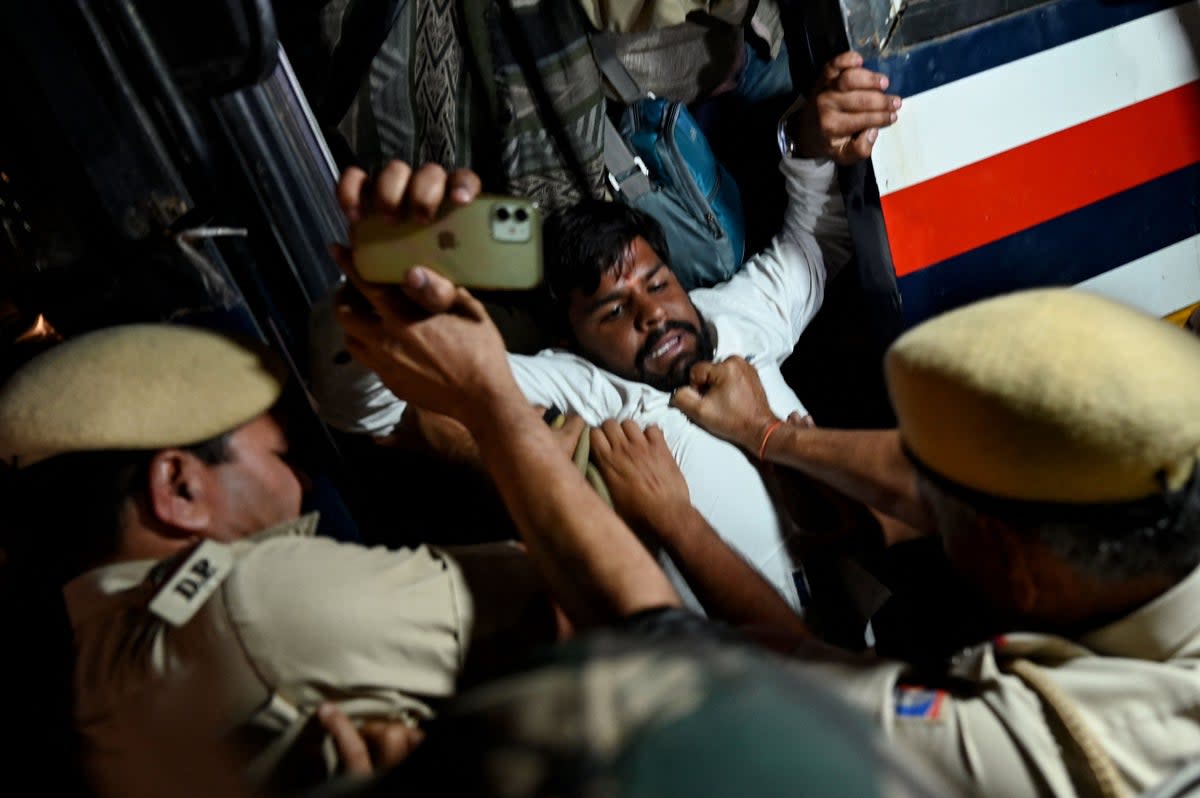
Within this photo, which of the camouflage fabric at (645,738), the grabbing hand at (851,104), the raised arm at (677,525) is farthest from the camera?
the grabbing hand at (851,104)

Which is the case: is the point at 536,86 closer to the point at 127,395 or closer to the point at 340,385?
the point at 340,385

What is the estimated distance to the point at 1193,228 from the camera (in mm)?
2324

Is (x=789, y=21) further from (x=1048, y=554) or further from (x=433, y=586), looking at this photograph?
(x=433, y=586)

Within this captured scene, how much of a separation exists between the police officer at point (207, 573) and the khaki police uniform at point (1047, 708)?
55cm

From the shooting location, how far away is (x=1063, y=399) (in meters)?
0.98

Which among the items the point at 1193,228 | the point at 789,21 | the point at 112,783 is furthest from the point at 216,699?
the point at 1193,228

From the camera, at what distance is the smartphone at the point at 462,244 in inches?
47.2

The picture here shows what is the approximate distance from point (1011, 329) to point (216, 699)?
3.70 feet

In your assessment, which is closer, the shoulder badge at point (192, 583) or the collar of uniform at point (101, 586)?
the shoulder badge at point (192, 583)

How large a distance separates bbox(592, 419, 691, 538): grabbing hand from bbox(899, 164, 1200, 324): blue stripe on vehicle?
762 mm

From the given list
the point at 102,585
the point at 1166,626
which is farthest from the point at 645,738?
the point at 102,585

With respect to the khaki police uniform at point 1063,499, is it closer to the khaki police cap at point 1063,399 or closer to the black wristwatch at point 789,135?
the khaki police cap at point 1063,399

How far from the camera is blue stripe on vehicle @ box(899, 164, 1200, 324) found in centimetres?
213

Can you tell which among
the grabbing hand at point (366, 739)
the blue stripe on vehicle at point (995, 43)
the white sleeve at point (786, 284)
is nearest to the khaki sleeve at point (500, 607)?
the grabbing hand at point (366, 739)
